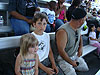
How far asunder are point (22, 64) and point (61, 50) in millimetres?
659

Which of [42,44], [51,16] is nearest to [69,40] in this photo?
[42,44]

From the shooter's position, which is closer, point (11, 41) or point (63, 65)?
point (11, 41)

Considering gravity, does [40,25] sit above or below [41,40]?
above

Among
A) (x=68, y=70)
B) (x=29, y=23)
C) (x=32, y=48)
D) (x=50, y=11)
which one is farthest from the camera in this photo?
(x=50, y=11)

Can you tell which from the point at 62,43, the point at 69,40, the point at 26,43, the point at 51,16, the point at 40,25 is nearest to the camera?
the point at 26,43

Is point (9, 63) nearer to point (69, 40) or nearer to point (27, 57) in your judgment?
point (27, 57)

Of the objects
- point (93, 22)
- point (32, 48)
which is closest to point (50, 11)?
point (32, 48)

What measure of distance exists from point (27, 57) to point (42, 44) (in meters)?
0.35

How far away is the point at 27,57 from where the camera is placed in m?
1.41

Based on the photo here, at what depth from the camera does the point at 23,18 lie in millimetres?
1954

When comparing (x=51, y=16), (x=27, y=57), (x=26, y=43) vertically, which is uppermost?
(x=51, y=16)

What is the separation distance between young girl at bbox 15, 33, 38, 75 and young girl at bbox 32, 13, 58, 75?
0.20 m

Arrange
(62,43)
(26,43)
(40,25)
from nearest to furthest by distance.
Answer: (26,43) → (40,25) → (62,43)

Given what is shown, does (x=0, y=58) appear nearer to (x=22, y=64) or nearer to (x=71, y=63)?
(x=22, y=64)
